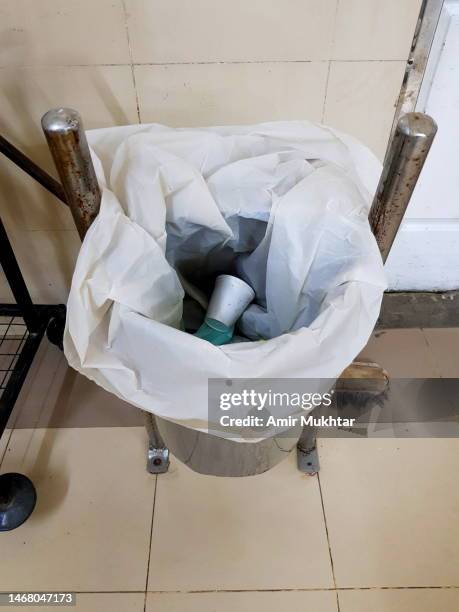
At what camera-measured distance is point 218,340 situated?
0.62m

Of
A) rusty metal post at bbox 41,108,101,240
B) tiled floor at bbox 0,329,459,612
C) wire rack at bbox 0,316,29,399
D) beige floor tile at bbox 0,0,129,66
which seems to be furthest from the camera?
wire rack at bbox 0,316,29,399

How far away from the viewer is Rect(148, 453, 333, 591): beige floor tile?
2.36 ft

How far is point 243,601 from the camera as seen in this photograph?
0.70 meters

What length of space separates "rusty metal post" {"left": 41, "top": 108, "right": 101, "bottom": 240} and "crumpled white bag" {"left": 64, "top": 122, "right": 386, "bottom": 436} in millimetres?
18

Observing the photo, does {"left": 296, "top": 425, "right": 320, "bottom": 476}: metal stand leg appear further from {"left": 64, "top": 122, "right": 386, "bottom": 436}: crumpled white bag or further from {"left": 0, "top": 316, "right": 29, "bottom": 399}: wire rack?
{"left": 0, "top": 316, "right": 29, "bottom": 399}: wire rack

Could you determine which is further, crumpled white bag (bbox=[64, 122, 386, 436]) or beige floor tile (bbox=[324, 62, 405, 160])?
beige floor tile (bbox=[324, 62, 405, 160])

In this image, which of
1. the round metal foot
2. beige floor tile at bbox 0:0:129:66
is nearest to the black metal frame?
the round metal foot

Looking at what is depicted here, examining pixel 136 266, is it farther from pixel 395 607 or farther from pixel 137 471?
pixel 395 607

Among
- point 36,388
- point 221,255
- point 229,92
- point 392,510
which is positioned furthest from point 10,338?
point 392,510

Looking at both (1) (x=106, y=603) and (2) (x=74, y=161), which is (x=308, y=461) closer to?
(1) (x=106, y=603)

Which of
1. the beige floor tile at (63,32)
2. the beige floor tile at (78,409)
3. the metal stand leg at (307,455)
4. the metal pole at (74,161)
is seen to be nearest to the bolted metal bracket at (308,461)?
the metal stand leg at (307,455)

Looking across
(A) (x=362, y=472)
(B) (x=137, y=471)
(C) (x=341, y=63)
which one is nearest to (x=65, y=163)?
(C) (x=341, y=63)

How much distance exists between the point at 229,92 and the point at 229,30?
8 centimetres

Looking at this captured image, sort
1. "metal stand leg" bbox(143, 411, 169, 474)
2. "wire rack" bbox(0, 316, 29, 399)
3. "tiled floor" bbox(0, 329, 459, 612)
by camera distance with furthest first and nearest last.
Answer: "wire rack" bbox(0, 316, 29, 399) → "metal stand leg" bbox(143, 411, 169, 474) → "tiled floor" bbox(0, 329, 459, 612)
